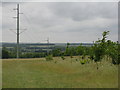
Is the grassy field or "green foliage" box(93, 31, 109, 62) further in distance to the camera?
"green foliage" box(93, 31, 109, 62)

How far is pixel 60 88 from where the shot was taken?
12094 millimetres

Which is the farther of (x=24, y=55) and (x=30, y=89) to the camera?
(x=24, y=55)

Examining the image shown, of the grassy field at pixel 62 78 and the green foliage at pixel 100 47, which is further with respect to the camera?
the green foliage at pixel 100 47

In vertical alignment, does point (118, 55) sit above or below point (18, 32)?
below

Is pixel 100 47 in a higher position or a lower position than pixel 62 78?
higher

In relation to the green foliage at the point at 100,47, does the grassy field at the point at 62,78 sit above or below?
below

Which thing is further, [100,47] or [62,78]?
[100,47]

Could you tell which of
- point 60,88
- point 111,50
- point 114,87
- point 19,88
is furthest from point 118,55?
point 19,88

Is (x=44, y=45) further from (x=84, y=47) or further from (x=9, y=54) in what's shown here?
(x=84, y=47)

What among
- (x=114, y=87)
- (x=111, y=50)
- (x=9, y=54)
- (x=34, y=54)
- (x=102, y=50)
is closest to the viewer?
(x=114, y=87)

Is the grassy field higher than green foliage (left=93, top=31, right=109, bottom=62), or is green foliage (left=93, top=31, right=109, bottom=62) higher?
green foliage (left=93, top=31, right=109, bottom=62)

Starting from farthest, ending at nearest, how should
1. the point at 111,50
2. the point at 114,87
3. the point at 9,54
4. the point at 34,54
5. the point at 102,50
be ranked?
1. the point at 34,54
2. the point at 9,54
3. the point at 111,50
4. the point at 102,50
5. the point at 114,87

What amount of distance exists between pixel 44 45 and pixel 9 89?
6389 centimetres

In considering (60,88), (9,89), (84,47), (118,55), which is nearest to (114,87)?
(60,88)
